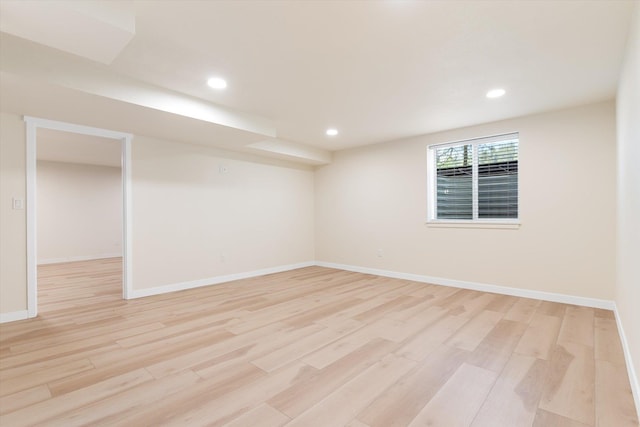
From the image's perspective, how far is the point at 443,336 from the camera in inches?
109

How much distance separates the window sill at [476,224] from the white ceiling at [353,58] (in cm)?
150

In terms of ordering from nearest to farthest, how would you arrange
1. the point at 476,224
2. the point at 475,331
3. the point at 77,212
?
1. the point at 475,331
2. the point at 476,224
3. the point at 77,212

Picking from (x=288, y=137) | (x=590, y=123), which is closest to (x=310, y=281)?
(x=288, y=137)

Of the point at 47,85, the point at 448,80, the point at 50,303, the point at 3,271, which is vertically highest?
the point at 448,80

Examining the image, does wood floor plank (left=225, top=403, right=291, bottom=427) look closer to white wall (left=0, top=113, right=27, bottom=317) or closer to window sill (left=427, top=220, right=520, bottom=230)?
white wall (left=0, top=113, right=27, bottom=317)

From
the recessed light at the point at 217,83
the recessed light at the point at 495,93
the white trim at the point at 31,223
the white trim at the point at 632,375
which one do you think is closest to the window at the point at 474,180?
the recessed light at the point at 495,93

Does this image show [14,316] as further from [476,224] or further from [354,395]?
[476,224]

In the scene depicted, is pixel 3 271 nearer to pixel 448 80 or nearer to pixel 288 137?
pixel 288 137

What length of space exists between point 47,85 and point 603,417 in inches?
179

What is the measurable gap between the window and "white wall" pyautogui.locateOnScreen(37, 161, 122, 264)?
8.14 metres

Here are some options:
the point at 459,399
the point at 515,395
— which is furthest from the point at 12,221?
the point at 515,395

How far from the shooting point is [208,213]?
→ 196 inches

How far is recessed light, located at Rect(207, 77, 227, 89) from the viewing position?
3.00 metres

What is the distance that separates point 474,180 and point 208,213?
14.0ft
